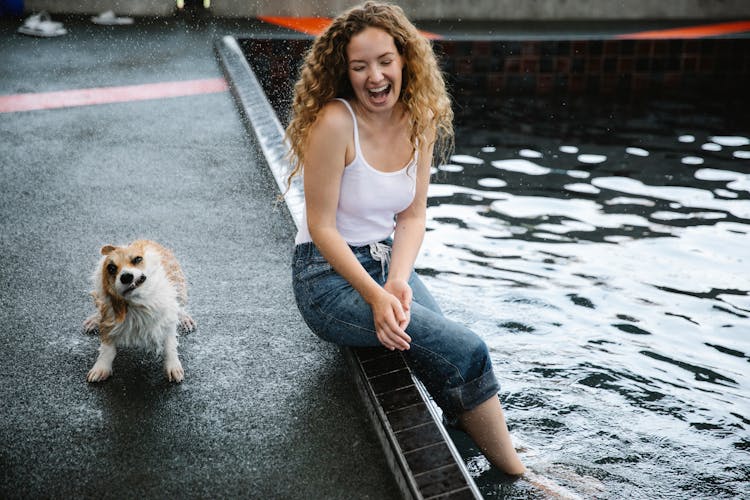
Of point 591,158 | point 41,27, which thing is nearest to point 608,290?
point 591,158

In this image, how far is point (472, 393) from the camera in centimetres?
257

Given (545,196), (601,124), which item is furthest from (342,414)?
(601,124)

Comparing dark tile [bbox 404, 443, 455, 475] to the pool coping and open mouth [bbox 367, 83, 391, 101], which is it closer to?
the pool coping

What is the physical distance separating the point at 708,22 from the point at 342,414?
11.2m

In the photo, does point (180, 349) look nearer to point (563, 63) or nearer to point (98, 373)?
point (98, 373)

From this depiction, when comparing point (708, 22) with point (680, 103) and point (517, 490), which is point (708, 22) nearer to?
point (680, 103)

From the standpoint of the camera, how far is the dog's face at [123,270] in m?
2.57

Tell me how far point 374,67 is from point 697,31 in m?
9.34

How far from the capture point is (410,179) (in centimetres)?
279

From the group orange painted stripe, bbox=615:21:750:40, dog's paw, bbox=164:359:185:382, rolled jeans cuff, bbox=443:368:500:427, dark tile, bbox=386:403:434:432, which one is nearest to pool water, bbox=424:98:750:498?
rolled jeans cuff, bbox=443:368:500:427

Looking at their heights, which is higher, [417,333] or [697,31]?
[697,31]

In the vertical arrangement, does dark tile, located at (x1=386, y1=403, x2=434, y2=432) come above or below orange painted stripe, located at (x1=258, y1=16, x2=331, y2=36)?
below

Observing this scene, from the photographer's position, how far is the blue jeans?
2549mm

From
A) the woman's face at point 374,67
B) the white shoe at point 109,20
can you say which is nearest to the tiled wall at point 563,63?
the white shoe at point 109,20
